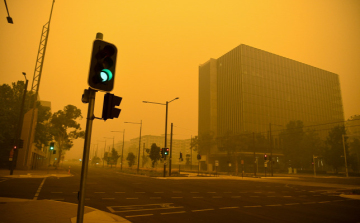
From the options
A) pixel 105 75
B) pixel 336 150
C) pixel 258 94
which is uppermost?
pixel 258 94

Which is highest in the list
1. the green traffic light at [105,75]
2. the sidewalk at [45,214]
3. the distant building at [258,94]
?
the distant building at [258,94]

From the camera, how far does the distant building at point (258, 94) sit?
278 ft

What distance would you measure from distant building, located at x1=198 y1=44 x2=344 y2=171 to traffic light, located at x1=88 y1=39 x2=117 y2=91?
7715 cm

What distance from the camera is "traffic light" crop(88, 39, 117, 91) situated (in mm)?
4281

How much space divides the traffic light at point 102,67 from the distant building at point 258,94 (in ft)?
253

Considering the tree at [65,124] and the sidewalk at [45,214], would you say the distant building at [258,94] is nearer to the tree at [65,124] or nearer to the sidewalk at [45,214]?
the tree at [65,124]

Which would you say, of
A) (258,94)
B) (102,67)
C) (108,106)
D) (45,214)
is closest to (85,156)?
(108,106)

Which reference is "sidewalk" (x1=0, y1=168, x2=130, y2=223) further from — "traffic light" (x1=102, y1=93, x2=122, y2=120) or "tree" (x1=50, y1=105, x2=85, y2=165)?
"tree" (x1=50, y1=105, x2=85, y2=165)

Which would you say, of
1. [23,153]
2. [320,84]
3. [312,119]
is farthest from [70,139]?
[320,84]

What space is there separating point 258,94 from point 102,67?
291 ft

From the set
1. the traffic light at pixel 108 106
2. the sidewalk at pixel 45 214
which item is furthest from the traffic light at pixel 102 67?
the sidewalk at pixel 45 214

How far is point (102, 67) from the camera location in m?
4.33

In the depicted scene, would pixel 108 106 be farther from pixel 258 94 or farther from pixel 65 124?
pixel 258 94

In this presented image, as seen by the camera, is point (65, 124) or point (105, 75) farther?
point (65, 124)
